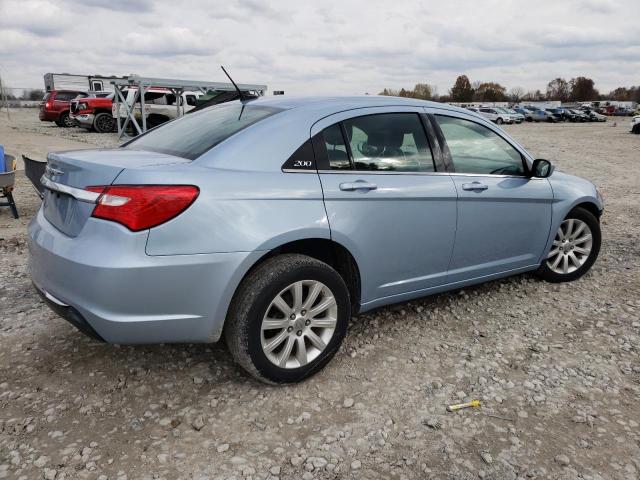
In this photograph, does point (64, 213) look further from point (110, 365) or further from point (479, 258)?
point (479, 258)

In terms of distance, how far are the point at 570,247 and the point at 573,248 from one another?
5cm

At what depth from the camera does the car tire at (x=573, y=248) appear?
4465 millimetres

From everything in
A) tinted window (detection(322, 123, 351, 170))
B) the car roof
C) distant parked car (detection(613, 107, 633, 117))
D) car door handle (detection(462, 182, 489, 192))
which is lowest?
distant parked car (detection(613, 107, 633, 117))

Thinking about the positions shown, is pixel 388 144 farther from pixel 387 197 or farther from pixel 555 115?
pixel 555 115

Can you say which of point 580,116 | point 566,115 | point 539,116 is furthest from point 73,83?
point 580,116

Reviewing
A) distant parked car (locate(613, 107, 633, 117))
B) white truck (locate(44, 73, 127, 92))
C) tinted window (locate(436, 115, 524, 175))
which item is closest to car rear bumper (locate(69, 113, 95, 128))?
white truck (locate(44, 73, 127, 92))

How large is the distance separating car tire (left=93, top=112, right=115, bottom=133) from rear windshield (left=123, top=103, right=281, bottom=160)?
18.8 meters

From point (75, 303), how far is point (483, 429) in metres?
2.07

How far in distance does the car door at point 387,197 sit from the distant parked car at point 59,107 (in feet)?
79.3

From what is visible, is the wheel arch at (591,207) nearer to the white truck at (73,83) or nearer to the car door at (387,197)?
the car door at (387,197)

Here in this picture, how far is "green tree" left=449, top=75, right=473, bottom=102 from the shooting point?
100375mm

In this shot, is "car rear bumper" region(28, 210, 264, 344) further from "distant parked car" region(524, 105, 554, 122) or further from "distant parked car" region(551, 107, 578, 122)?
"distant parked car" region(551, 107, 578, 122)

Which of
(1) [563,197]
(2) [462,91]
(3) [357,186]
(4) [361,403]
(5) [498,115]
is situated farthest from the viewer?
(2) [462,91]

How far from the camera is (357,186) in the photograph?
2.95 metres
